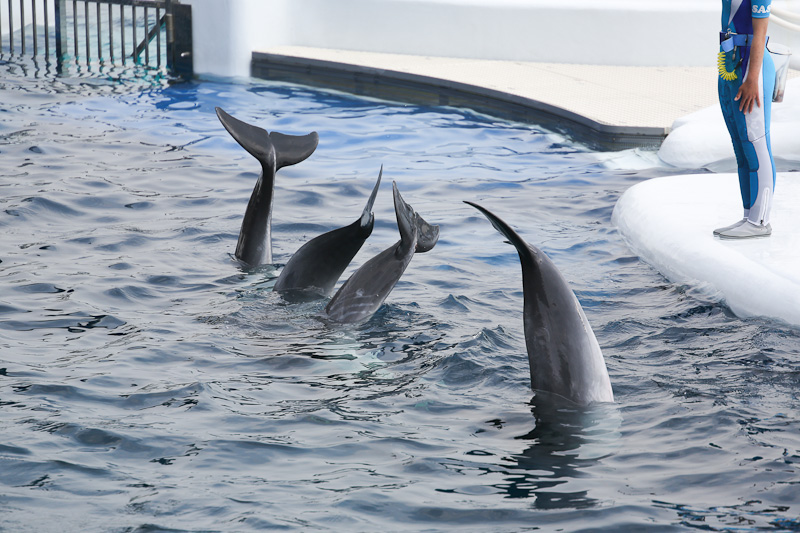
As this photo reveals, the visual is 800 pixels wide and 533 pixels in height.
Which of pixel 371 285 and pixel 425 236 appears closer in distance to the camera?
pixel 425 236

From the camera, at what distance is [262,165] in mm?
5590

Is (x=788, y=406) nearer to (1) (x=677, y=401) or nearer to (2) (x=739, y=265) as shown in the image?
(1) (x=677, y=401)

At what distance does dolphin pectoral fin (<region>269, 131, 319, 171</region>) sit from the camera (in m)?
5.84

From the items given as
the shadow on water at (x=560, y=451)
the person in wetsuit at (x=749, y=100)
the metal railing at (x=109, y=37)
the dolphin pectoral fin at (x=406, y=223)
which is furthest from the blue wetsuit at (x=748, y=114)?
the metal railing at (x=109, y=37)

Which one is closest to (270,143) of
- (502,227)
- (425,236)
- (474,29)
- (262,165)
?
(262,165)

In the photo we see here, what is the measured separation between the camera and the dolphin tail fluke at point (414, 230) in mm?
4492

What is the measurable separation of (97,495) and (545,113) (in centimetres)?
812

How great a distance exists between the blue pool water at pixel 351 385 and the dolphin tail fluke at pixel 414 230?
0.53m

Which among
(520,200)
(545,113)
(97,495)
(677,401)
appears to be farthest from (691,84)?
(97,495)

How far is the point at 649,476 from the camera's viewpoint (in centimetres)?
346

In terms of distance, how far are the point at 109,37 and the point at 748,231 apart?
10866 millimetres

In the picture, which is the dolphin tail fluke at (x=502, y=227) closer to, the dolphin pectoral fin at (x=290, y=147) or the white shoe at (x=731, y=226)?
the dolphin pectoral fin at (x=290, y=147)

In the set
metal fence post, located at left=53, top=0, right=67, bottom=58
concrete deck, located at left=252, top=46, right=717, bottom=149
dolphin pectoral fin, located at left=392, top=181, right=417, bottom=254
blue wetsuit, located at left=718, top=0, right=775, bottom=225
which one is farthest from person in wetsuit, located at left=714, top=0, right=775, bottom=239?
metal fence post, located at left=53, top=0, right=67, bottom=58

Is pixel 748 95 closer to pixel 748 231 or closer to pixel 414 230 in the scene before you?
pixel 748 231
